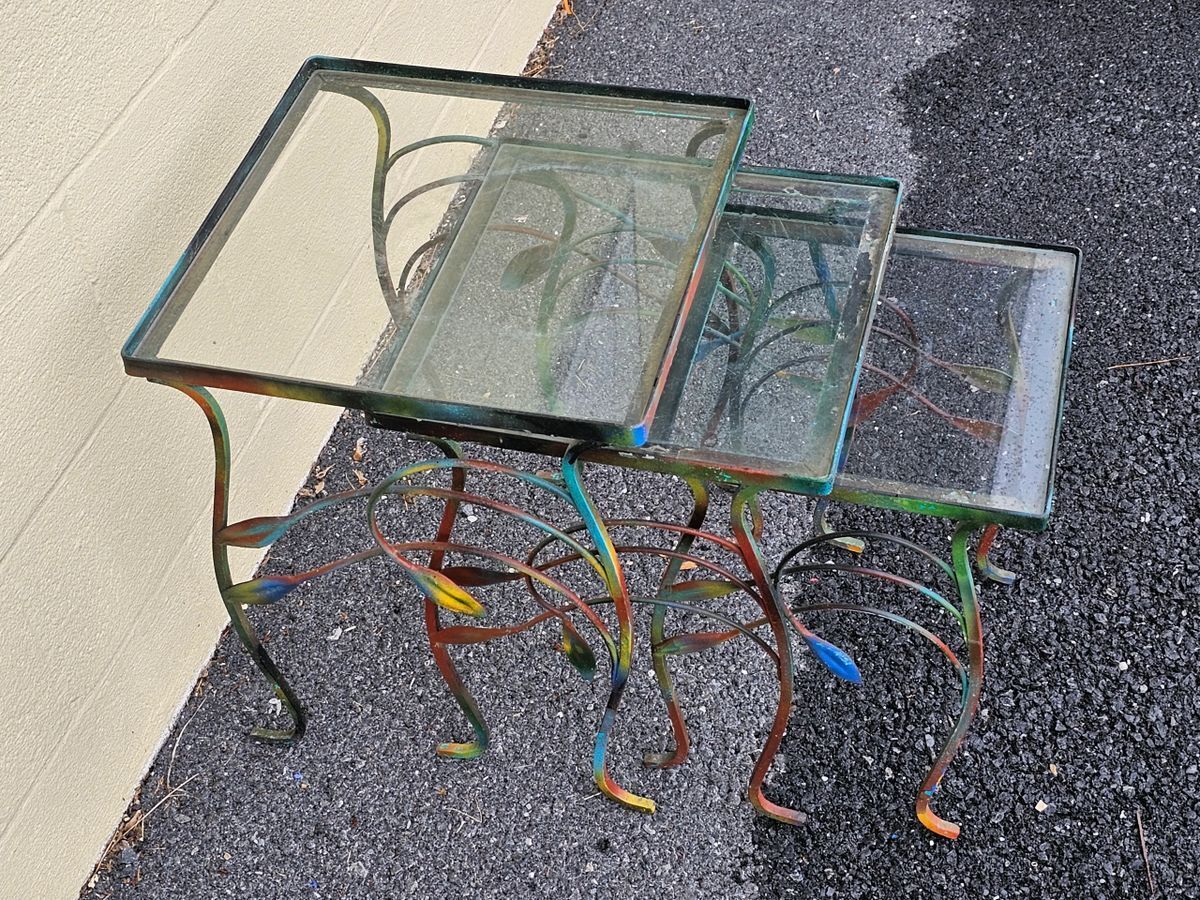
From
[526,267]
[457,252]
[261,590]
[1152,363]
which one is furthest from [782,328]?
[1152,363]

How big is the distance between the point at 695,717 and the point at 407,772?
0.51m

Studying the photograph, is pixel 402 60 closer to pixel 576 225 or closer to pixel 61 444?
pixel 576 225

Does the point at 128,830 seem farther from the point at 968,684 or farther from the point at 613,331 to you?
the point at 968,684

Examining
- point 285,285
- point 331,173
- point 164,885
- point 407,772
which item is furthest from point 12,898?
point 331,173

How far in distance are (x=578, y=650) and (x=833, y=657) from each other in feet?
1.17

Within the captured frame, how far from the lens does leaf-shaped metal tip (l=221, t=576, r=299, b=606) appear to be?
1.64m

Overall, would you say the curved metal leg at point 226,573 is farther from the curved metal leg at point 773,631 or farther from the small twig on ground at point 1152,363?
the small twig on ground at point 1152,363

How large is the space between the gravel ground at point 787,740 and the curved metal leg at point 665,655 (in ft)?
0.13

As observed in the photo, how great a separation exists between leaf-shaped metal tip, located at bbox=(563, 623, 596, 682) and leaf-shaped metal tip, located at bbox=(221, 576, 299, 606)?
400 mm

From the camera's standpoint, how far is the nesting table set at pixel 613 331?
142 centimetres

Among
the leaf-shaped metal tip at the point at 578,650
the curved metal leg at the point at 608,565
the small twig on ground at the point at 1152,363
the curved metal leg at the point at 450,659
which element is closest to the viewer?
the curved metal leg at the point at 608,565

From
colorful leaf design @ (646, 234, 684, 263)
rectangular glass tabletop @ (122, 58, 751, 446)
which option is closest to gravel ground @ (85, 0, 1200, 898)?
rectangular glass tabletop @ (122, 58, 751, 446)

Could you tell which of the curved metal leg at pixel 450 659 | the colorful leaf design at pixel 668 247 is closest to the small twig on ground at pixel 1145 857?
the curved metal leg at pixel 450 659

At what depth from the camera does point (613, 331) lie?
147cm
